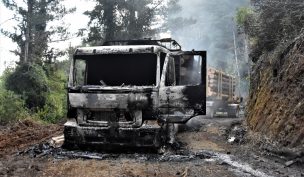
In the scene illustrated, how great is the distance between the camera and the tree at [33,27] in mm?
24302

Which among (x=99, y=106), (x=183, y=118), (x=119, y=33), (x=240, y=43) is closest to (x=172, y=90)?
(x=183, y=118)

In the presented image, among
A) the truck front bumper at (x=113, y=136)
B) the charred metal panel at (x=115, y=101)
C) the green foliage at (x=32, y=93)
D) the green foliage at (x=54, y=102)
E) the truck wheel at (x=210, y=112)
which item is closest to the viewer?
the charred metal panel at (x=115, y=101)

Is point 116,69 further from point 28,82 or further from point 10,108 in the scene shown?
point 28,82

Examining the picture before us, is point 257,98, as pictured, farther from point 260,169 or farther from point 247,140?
point 260,169

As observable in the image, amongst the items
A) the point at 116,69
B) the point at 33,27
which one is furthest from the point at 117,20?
the point at 116,69

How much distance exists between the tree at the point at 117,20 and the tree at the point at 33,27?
12.9 feet

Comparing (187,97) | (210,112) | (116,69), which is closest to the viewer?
(187,97)

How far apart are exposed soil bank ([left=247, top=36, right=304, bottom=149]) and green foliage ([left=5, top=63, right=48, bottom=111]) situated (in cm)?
1266

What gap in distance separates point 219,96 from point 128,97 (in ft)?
55.4

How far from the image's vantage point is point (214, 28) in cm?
6350

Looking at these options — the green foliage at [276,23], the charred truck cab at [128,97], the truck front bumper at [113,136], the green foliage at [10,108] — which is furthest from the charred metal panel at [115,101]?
the green foliage at [10,108]

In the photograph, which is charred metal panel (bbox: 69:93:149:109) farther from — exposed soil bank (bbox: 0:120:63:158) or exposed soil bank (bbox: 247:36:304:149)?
exposed soil bank (bbox: 247:36:304:149)

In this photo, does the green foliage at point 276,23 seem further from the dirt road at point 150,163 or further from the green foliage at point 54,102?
Result: the green foliage at point 54,102

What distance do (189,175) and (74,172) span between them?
2112mm
